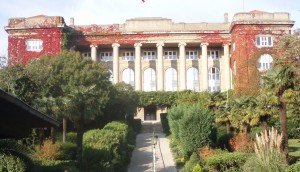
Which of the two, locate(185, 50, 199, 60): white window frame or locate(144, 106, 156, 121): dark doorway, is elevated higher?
locate(185, 50, 199, 60): white window frame

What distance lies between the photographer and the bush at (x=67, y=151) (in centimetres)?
3037

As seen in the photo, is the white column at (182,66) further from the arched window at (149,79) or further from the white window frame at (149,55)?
the white window frame at (149,55)

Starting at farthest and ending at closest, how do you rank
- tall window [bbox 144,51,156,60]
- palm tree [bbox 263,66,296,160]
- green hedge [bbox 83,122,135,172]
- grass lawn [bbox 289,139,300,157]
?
tall window [bbox 144,51,156,60] < grass lawn [bbox 289,139,300,157] < palm tree [bbox 263,66,296,160] < green hedge [bbox 83,122,135,172]

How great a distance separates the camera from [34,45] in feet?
203

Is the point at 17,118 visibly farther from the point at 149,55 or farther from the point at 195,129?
the point at 149,55

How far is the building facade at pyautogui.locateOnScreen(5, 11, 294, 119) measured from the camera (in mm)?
60969

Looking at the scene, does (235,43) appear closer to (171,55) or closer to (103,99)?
(171,55)

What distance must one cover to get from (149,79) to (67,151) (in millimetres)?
38195

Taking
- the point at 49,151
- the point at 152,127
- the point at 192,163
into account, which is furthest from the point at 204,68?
the point at 49,151

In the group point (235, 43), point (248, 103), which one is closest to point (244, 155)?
point (248, 103)

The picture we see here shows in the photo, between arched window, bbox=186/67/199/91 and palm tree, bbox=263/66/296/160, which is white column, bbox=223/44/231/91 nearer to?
arched window, bbox=186/67/199/91

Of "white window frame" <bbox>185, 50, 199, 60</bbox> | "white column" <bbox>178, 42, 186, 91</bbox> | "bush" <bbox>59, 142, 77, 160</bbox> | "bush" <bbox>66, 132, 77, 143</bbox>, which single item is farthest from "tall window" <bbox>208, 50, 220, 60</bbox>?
"bush" <bbox>59, 142, 77, 160</bbox>

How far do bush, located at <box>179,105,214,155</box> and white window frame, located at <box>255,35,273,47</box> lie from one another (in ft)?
102

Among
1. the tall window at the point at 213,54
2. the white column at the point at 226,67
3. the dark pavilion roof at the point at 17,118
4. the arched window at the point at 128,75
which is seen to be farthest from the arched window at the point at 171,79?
the dark pavilion roof at the point at 17,118
